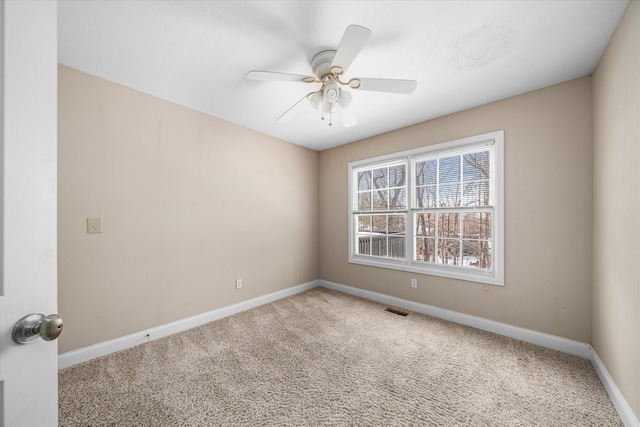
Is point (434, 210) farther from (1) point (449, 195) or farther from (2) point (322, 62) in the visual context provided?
(2) point (322, 62)

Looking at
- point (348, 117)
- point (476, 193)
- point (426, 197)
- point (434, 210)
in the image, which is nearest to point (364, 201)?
point (426, 197)

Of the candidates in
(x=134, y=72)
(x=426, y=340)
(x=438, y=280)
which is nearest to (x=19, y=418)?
(x=134, y=72)

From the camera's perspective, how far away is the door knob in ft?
→ 1.88

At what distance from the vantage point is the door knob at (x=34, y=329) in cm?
57

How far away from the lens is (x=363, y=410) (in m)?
1.58

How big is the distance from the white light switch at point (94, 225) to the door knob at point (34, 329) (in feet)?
6.38

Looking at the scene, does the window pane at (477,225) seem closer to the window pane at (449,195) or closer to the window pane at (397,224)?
the window pane at (449,195)

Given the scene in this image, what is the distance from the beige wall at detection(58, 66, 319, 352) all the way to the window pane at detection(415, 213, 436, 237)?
1.94m

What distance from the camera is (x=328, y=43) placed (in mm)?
1748

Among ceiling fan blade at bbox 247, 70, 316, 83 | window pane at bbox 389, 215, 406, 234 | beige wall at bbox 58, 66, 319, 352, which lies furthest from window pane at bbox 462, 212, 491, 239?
beige wall at bbox 58, 66, 319, 352

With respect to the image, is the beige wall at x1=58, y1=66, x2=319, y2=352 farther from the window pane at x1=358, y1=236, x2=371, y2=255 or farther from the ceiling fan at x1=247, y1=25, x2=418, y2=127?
the ceiling fan at x1=247, y1=25, x2=418, y2=127

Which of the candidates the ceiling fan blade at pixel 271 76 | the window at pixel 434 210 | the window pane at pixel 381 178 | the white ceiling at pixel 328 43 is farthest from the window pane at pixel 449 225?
the ceiling fan blade at pixel 271 76

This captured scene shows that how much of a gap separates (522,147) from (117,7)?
3.34 m

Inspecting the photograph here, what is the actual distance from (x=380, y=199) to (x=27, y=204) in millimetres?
3447
